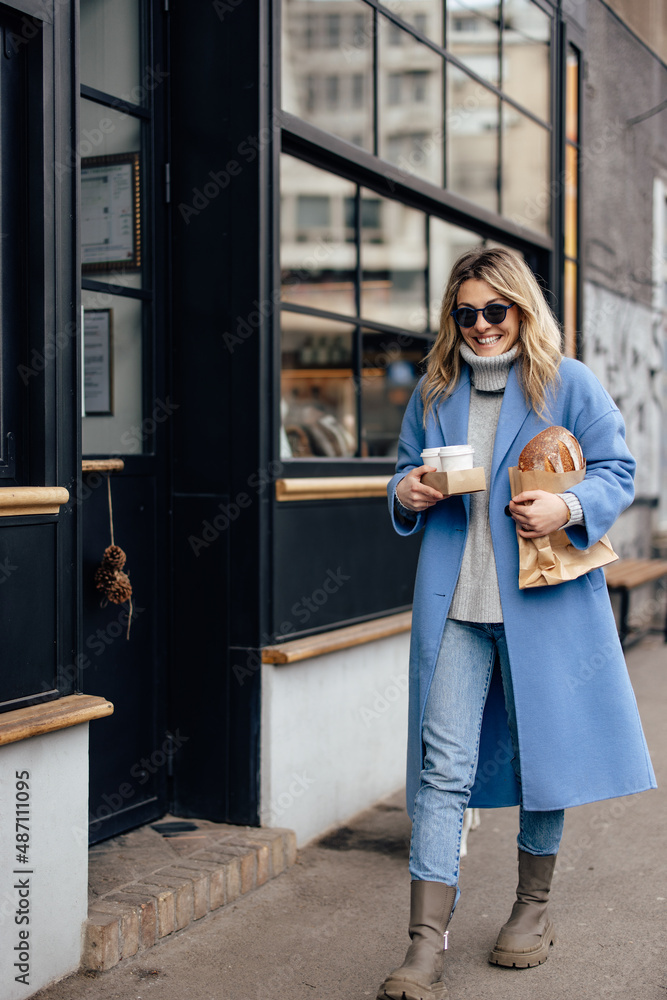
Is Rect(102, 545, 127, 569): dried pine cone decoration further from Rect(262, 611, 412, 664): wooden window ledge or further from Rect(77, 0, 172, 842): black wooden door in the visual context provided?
Rect(262, 611, 412, 664): wooden window ledge

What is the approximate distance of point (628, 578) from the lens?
732 cm

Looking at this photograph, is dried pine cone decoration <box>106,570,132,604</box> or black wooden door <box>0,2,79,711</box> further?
dried pine cone decoration <box>106,570,132,604</box>

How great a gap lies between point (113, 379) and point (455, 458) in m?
1.63

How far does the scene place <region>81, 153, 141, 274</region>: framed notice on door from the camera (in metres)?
3.73

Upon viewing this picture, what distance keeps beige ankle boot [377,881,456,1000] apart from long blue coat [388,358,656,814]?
0.27 m

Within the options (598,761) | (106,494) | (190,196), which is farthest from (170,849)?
(190,196)

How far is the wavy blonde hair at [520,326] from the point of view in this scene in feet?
8.83

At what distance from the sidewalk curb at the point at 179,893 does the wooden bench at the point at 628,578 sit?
13.5 feet

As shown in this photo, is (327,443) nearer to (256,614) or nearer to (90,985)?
(256,614)

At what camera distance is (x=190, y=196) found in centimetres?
378

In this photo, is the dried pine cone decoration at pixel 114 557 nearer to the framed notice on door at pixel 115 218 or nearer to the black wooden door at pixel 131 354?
the black wooden door at pixel 131 354
